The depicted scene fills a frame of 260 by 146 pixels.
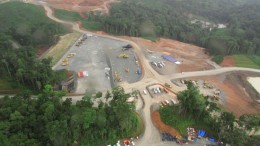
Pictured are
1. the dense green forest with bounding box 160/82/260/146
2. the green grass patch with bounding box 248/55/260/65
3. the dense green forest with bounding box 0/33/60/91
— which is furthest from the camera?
the green grass patch with bounding box 248/55/260/65

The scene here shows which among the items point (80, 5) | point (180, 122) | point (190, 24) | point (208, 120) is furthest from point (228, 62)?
point (80, 5)

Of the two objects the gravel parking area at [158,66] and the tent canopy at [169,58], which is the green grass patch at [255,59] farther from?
the gravel parking area at [158,66]

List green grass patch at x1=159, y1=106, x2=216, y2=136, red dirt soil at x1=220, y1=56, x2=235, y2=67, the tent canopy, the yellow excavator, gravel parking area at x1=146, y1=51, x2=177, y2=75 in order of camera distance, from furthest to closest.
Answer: red dirt soil at x1=220, y1=56, x2=235, y2=67 < the tent canopy < gravel parking area at x1=146, y1=51, x2=177, y2=75 < the yellow excavator < green grass patch at x1=159, y1=106, x2=216, y2=136

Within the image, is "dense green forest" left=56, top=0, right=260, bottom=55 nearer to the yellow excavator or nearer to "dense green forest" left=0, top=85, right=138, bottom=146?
the yellow excavator

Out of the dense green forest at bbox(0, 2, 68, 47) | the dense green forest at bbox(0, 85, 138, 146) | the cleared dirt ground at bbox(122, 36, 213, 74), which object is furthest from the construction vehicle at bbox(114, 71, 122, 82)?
the dense green forest at bbox(0, 2, 68, 47)

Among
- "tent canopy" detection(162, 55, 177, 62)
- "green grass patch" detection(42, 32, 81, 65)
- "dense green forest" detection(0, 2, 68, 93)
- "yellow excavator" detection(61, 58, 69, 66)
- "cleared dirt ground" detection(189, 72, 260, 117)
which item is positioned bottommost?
"cleared dirt ground" detection(189, 72, 260, 117)

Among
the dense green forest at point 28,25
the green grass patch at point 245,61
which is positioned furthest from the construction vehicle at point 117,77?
the green grass patch at point 245,61
